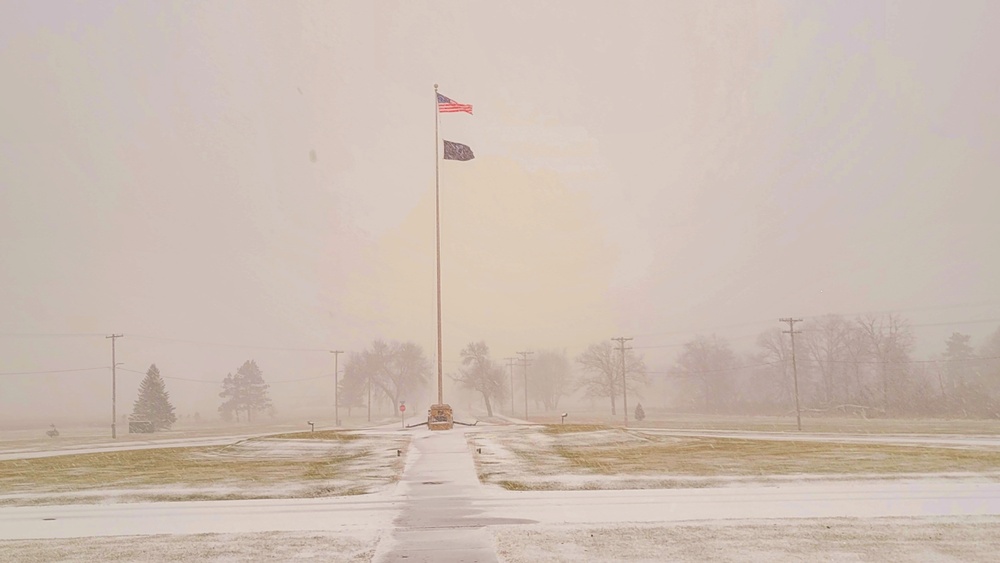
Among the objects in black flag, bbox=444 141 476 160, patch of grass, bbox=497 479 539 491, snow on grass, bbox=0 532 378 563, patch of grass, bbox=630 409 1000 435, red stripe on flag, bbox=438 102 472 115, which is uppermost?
red stripe on flag, bbox=438 102 472 115

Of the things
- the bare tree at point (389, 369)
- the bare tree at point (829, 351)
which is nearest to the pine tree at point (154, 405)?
the bare tree at point (389, 369)

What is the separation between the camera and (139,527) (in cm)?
1417

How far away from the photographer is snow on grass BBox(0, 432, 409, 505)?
19.1 meters

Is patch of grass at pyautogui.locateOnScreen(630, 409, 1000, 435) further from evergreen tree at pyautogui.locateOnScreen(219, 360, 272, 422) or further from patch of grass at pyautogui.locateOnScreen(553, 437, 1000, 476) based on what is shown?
evergreen tree at pyautogui.locateOnScreen(219, 360, 272, 422)

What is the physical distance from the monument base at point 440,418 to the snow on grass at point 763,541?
3002 centimetres

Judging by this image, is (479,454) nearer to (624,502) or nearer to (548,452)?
(548,452)

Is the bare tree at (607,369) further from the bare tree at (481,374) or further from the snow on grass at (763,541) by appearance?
the snow on grass at (763,541)

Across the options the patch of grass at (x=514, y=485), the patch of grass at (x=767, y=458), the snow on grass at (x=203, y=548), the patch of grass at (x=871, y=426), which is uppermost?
the snow on grass at (x=203, y=548)

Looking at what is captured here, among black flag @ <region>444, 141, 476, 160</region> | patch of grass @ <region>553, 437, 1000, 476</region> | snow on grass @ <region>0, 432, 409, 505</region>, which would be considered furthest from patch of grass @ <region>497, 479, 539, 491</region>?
black flag @ <region>444, 141, 476, 160</region>

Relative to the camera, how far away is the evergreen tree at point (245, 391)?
437 ft

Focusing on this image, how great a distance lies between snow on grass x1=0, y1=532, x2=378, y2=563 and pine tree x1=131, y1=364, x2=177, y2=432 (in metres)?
83.4

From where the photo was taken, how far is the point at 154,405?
88750mm

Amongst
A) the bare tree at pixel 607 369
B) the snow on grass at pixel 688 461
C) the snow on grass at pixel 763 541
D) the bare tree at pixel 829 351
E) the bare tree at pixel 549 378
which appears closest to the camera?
the snow on grass at pixel 763 541

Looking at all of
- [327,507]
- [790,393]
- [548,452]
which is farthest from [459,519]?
[790,393]
